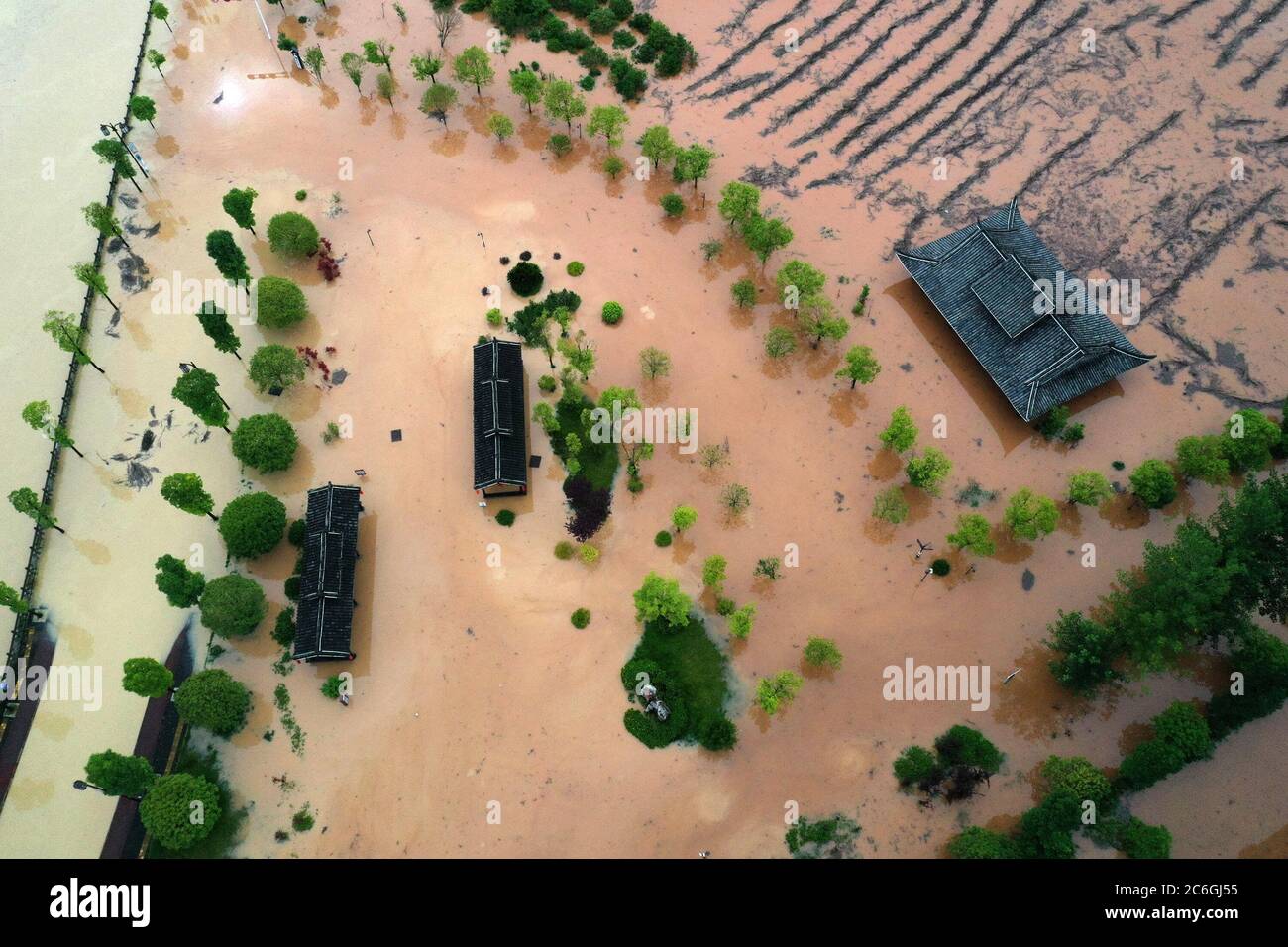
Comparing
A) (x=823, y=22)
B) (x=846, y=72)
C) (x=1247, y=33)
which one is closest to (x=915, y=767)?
(x=846, y=72)

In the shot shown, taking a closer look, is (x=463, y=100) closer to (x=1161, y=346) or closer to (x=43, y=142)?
(x=43, y=142)

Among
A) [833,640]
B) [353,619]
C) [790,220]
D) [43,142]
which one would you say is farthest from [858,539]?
[43,142]

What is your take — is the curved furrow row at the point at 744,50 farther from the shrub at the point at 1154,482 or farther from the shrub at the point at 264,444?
the shrub at the point at 1154,482

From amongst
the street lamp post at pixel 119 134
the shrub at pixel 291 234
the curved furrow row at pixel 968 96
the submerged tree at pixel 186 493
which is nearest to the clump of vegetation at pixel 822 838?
the submerged tree at pixel 186 493

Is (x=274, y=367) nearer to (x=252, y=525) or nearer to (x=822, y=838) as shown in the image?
(x=252, y=525)

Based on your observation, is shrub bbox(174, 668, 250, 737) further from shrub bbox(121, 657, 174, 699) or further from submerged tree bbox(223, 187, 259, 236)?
submerged tree bbox(223, 187, 259, 236)

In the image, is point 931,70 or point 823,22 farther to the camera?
point 823,22
